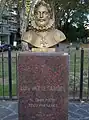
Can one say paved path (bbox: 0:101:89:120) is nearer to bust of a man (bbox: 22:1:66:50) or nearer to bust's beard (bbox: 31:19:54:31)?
bust of a man (bbox: 22:1:66:50)

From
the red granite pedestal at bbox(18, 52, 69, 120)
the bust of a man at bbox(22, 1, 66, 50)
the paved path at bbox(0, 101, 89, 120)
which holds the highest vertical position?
the bust of a man at bbox(22, 1, 66, 50)

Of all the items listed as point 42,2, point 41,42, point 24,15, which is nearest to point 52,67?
point 41,42

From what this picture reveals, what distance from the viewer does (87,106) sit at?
23.8ft

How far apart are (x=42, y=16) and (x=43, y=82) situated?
1266 millimetres

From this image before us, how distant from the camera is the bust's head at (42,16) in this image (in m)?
5.46

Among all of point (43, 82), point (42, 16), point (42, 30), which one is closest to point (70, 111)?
point (43, 82)

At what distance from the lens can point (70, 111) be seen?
22.5 ft

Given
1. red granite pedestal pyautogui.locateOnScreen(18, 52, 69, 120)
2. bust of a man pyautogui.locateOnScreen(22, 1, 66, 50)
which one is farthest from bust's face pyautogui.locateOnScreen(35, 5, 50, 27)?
red granite pedestal pyautogui.locateOnScreen(18, 52, 69, 120)

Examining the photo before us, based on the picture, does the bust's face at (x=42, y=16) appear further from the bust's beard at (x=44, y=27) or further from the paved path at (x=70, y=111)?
the paved path at (x=70, y=111)

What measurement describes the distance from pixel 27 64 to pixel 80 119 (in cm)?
205

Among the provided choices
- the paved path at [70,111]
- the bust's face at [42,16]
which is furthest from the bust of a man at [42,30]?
the paved path at [70,111]

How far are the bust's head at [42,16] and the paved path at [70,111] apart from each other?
2197mm

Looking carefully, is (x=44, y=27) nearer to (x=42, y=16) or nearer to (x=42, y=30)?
(x=42, y=30)

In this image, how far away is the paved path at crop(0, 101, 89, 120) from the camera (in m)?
6.46
